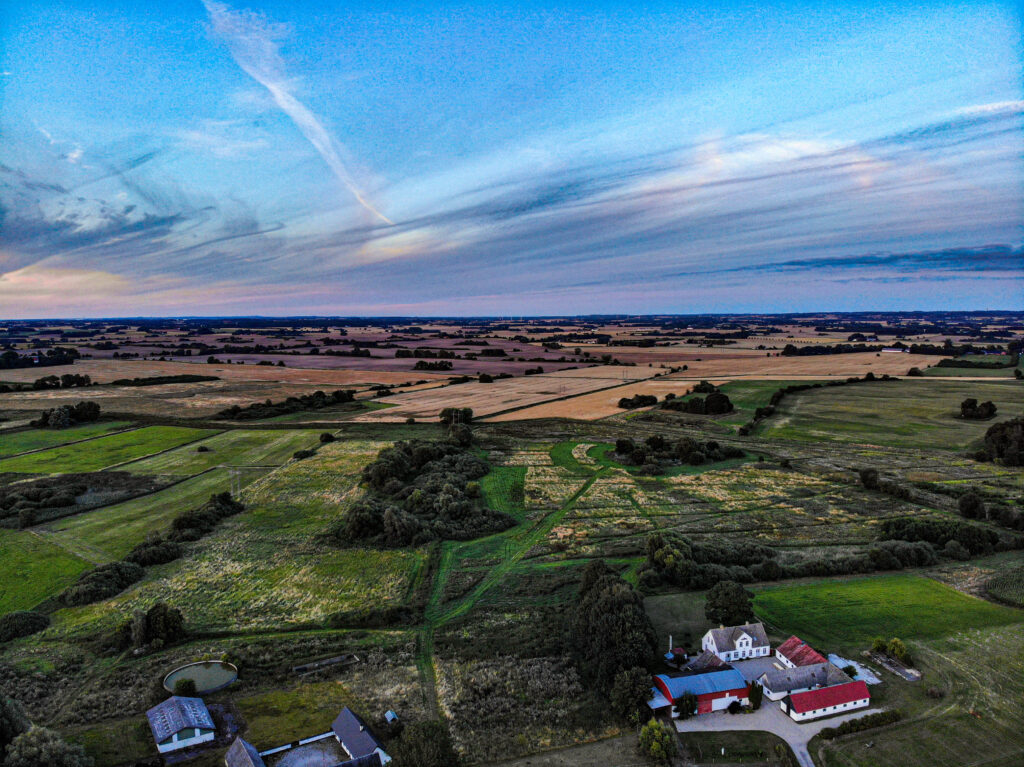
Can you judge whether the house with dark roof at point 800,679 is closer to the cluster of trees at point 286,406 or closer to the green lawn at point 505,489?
the green lawn at point 505,489

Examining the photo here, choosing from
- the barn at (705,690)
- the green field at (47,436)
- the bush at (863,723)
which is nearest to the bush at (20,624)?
the barn at (705,690)

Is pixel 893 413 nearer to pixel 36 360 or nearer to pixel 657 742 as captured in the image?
pixel 657 742

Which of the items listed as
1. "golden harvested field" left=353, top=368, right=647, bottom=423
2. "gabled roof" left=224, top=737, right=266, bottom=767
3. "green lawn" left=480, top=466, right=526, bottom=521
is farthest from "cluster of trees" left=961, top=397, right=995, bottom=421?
"gabled roof" left=224, top=737, right=266, bottom=767

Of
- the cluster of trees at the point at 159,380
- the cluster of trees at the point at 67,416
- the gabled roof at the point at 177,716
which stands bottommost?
the gabled roof at the point at 177,716

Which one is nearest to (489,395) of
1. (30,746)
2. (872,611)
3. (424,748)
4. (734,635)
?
(872,611)

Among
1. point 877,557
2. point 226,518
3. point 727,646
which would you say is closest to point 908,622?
point 877,557

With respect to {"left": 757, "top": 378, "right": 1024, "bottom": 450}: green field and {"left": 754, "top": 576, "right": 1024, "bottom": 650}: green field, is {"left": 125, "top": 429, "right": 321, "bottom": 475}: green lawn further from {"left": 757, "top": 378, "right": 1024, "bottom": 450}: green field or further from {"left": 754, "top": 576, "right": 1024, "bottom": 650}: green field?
{"left": 757, "top": 378, "right": 1024, "bottom": 450}: green field
